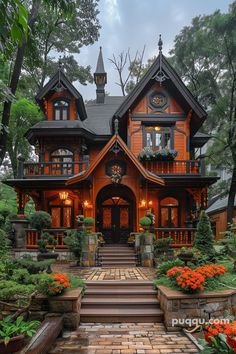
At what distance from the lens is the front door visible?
16.7 m

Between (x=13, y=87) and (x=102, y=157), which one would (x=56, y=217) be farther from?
(x=13, y=87)

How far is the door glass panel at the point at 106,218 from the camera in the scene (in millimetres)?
16814

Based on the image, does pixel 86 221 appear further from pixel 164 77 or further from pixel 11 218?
pixel 164 77

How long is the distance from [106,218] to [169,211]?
3.39m

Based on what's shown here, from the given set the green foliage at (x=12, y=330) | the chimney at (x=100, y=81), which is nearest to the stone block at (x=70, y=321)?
the green foliage at (x=12, y=330)

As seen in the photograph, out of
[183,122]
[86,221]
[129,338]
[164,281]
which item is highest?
[183,122]

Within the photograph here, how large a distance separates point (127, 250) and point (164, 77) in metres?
9.02

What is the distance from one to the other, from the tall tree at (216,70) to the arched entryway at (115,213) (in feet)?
21.8

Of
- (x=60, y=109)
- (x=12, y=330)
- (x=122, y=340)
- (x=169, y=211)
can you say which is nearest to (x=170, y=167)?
(x=169, y=211)

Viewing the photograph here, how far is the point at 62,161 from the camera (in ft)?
58.7

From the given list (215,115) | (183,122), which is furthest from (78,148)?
(215,115)

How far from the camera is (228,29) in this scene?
19.0 meters

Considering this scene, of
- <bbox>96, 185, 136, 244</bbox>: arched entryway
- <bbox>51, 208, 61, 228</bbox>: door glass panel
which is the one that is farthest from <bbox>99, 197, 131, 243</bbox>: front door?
<bbox>51, 208, 61, 228</bbox>: door glass panel

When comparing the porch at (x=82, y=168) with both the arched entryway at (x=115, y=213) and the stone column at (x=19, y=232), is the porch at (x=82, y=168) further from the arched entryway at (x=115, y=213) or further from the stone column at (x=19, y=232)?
the stone column at (x=19, y=232)
